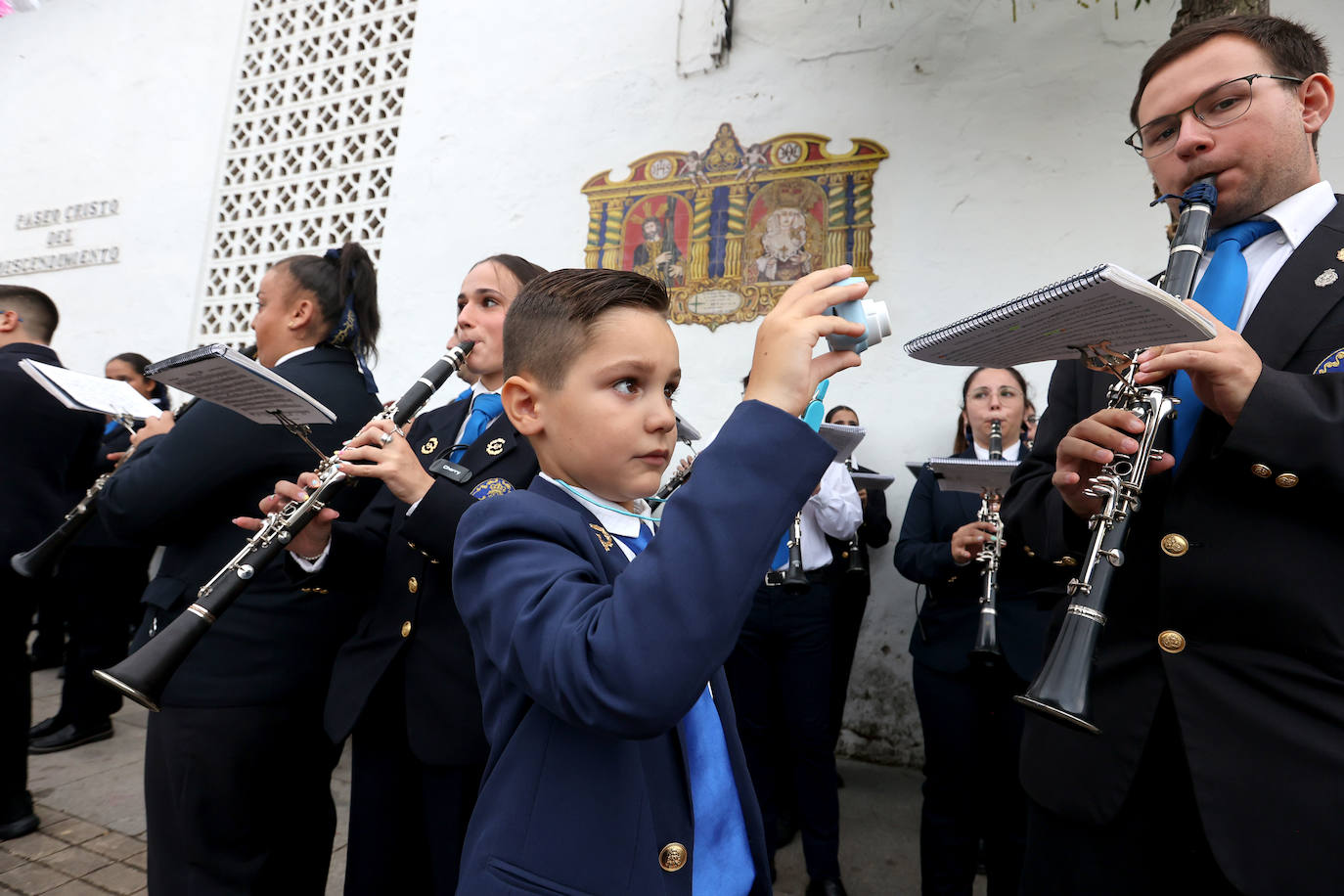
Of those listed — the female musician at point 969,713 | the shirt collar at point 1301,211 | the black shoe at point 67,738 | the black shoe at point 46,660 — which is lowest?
the black shoe at point 46,660

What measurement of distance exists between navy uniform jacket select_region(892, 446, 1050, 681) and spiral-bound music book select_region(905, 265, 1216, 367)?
65.8 inches

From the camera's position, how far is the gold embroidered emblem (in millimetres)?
1150

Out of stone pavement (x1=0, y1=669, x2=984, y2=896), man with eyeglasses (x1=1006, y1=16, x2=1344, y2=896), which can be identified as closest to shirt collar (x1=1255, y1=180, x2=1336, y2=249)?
man with eyeglasses (x1=1006, y1=16, x2=1344, y2=896)

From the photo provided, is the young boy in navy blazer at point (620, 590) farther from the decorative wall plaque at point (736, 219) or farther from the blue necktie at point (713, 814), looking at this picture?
the decorative wall plaque at point (736, 219)

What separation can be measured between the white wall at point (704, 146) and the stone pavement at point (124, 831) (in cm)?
78

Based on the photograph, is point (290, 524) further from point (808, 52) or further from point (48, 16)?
point (48, 16)

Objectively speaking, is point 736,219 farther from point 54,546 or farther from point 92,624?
point 92,624

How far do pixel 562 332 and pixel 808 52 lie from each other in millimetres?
5086

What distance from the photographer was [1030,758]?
147 centimetres

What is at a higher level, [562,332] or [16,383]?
[562,332]

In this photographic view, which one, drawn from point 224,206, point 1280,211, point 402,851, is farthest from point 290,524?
point 224,206

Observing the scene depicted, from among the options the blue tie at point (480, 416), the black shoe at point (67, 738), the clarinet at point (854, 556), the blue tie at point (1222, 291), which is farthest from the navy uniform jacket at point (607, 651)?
the black shoe at point (67, 738)

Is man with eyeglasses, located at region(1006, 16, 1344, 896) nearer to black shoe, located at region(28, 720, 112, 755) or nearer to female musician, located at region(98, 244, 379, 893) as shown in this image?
female musician, located at region(98, 244, 379, 893)

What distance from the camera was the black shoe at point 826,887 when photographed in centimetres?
318
